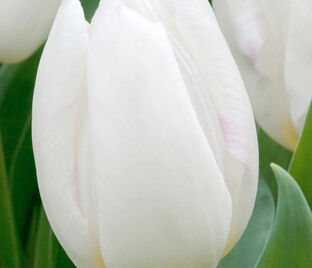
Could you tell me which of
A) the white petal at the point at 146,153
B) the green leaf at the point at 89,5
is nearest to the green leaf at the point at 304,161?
the white petal at the point at 146,153

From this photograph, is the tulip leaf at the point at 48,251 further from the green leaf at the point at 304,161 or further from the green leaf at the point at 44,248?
the green leaf at the point at 304,161

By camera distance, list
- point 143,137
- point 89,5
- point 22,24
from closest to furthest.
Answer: point 143,137 → point 22,24 → point 89,5

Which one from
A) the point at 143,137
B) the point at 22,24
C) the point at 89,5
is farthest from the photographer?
the point at 89,5

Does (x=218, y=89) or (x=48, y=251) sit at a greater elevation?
(x=218, y=89)

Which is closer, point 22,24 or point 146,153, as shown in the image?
point 146,153

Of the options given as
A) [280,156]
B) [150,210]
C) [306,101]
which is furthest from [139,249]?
[280,156]

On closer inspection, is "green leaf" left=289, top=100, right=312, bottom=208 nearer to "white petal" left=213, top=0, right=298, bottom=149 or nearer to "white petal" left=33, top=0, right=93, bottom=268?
"white petal" left=213, top=0, right=298, bottom=149

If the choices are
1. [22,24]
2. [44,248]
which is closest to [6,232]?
[44,248]

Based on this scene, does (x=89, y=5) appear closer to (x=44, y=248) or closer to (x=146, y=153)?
(x=44, y=248)

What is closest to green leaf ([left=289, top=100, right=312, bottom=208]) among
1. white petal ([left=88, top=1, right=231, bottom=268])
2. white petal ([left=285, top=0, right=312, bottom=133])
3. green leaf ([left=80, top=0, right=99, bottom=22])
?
white petal ([left=285, top=0, right=312, bottom=133])
